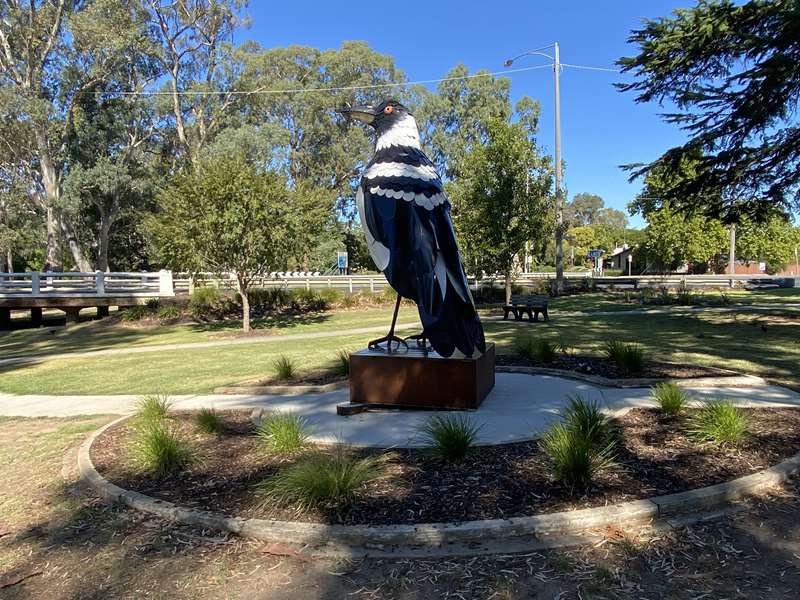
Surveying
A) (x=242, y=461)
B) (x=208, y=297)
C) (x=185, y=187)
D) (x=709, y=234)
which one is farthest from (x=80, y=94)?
(x=709, y=234)

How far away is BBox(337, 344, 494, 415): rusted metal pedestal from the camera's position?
20.1 feet

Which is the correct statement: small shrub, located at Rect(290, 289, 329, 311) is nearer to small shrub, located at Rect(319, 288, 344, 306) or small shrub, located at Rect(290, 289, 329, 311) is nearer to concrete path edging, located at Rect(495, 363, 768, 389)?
small shrub, located at Rect(319, 288, 344, 306)

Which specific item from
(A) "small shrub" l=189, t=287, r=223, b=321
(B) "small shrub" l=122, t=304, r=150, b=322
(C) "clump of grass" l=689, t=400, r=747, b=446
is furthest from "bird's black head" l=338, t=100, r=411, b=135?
(B) "small shrub" l=122, t=304, r=150, b=322

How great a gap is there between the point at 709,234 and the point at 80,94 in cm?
4881

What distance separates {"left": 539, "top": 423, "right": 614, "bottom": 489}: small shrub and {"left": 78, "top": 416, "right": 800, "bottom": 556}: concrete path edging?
1.11 feet

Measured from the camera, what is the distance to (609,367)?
8211 mm

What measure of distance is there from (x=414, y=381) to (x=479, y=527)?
2988mm

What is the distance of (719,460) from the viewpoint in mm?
4309

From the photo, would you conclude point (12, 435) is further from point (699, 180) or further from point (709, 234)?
point (709, 234)

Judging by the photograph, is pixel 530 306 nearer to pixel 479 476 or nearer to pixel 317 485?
pixel 479 476

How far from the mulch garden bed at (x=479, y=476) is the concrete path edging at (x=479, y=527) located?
13 cm

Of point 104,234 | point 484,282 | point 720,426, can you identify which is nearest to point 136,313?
point 104,234

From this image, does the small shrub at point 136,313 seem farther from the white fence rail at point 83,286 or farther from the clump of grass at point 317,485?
the clump of grass at point 317,485

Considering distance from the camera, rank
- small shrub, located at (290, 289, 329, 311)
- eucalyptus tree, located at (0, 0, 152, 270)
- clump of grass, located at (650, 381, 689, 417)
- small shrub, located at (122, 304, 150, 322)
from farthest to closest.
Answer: eucalyptus tree, located at (0, 0, 152, 270) < small shrub, located at (290, 289, 329, 311) < small shrub, located at (122, 304, 150, 322) < clump of grass, located at (650, 381, 689, 417)
